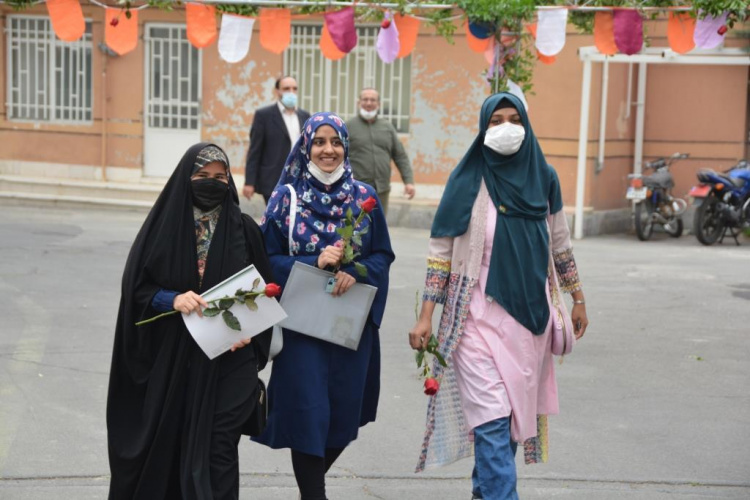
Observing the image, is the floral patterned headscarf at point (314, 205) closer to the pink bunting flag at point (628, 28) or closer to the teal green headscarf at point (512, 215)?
the teal green headscarf at point (512, 215)

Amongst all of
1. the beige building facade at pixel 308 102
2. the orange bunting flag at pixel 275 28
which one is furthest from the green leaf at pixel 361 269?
the beige building facade at pixel 308 102

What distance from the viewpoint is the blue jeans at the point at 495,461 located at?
477 cm

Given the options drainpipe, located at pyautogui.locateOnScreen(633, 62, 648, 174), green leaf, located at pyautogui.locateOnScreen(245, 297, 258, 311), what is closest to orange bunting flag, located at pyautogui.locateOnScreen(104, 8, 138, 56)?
green leaf, located at pyautogui.locateOnScreen(245, 297, 258, 311)

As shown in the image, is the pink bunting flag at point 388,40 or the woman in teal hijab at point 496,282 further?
the pink bunting flag at point 388,40

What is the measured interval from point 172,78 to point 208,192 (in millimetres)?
13684

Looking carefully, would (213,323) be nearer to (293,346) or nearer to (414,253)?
(293,346)

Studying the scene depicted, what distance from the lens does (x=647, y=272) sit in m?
12.8

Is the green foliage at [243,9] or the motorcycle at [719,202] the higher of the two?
the green foliage at [243,9]

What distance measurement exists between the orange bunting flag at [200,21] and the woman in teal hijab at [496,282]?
213 inches

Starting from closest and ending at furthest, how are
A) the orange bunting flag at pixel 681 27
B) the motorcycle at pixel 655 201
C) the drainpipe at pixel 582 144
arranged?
1. the orange bunting flag at pixel 681 27
2. the drainpipe at pixel 582 144
3. the motorcycle at pixel 655 201

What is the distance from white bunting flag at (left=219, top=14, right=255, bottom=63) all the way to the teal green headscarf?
17.1ft

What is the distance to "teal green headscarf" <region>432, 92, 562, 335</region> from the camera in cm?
496

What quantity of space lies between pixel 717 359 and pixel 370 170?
12.8 feet

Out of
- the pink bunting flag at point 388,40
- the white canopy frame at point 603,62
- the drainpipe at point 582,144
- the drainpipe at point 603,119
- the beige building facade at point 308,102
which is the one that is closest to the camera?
the pink bunting flag at point 388,40
